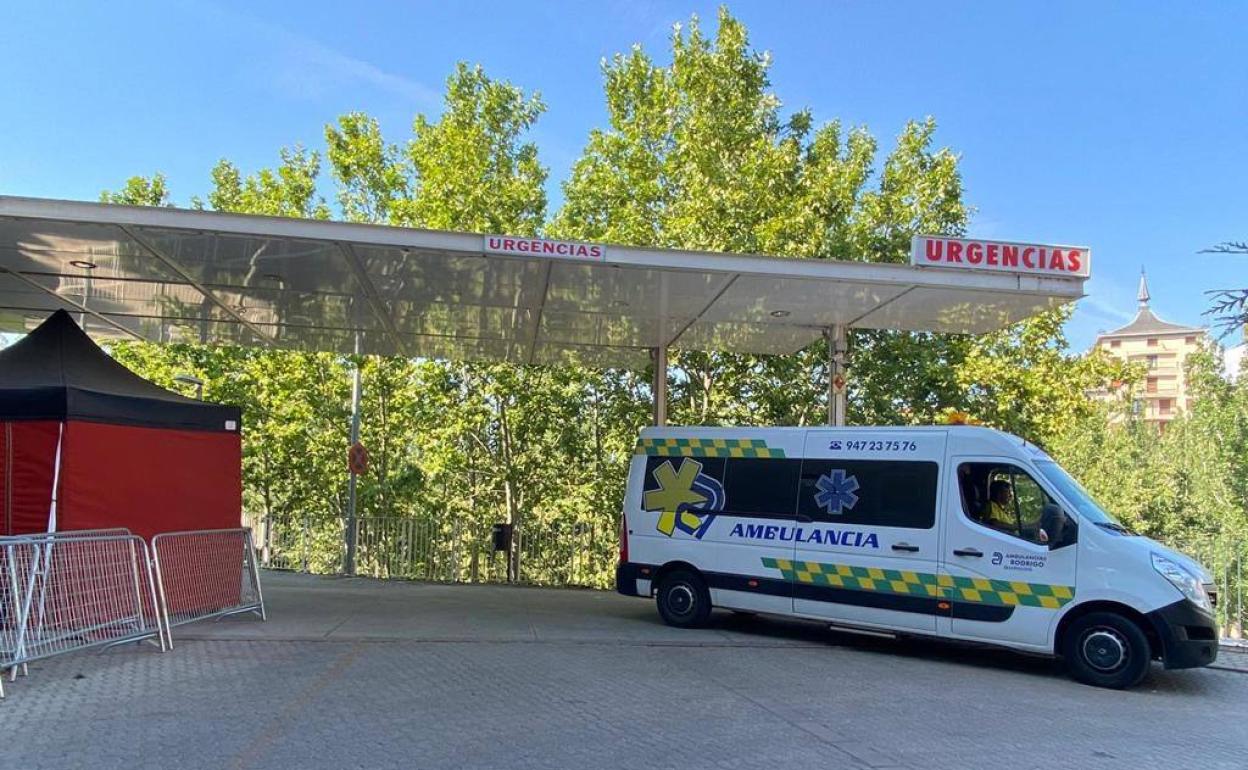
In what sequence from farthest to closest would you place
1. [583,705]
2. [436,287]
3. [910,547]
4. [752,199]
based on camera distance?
[752,199] → [436,287] → [910,547] → [583,705]

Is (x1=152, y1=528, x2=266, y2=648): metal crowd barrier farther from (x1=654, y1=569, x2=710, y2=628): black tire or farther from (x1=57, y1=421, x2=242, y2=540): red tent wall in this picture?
(x1=654, y1=569, x2=710, y2=628): black tire

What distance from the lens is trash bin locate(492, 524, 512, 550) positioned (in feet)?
58.3

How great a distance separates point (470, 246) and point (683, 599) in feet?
16.1

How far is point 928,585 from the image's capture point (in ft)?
28.5

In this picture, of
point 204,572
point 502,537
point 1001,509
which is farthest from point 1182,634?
point 502,537

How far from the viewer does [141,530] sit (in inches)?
391

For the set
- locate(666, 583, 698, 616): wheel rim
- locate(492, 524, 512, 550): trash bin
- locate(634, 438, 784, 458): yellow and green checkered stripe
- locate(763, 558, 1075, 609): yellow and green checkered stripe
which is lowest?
locate(492, 524, 512, 550): trash bin

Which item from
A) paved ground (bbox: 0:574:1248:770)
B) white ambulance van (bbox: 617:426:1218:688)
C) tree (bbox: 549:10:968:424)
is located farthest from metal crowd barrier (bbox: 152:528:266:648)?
tree (bbox: 549:10:968:424)

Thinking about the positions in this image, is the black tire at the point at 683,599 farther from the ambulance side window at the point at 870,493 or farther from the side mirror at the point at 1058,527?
the side mirror at the point at 1058,527

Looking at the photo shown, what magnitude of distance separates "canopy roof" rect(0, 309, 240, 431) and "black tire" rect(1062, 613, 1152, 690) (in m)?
10.1

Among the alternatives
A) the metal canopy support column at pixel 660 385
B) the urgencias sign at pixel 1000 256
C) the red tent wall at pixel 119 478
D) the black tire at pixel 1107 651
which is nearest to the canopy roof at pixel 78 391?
the red tent wall at pixel 119 478

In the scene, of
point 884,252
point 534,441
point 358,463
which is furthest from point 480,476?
point 884,252

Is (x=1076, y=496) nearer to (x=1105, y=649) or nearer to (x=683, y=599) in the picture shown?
(x=1105, y=649)

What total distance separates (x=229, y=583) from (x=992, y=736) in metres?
8.61
